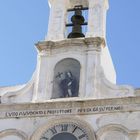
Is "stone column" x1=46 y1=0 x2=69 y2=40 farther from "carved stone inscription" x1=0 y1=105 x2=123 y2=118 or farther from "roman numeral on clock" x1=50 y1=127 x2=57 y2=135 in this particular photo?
"roman numeral on clock" x1=50 y1=127 x2=57 y2=135

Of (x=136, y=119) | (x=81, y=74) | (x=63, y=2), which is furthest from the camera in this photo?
(x=63, y=2)

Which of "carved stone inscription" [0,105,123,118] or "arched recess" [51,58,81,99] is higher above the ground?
"arched recess" [51,58,81,99]

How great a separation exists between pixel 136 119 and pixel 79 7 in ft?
15.7

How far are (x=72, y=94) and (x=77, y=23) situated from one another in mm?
2789

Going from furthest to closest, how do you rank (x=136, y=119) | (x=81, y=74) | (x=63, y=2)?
(x=63, y=2)
(x=81, y=74)
(x=136, y=119)

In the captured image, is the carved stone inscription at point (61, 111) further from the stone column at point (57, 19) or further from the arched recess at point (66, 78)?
the stone column at point (57, 19)

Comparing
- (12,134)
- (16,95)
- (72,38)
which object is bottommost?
(12,134)

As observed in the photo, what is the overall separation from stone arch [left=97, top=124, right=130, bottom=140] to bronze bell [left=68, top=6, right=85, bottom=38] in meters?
3.62

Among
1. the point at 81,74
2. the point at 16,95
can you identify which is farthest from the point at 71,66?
the point at 16,95

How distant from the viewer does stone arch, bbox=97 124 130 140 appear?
17.0m

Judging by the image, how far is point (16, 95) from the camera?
61.1 ft

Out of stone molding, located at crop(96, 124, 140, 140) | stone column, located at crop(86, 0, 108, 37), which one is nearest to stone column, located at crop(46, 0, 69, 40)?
stone column, located at crop(86, 0, 108, 37)

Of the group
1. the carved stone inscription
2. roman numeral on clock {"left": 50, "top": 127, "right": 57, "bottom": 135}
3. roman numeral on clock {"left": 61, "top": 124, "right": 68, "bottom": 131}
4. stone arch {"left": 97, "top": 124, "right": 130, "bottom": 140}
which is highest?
the carved stone inscription

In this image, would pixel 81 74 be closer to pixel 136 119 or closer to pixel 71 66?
pixel 71 66
